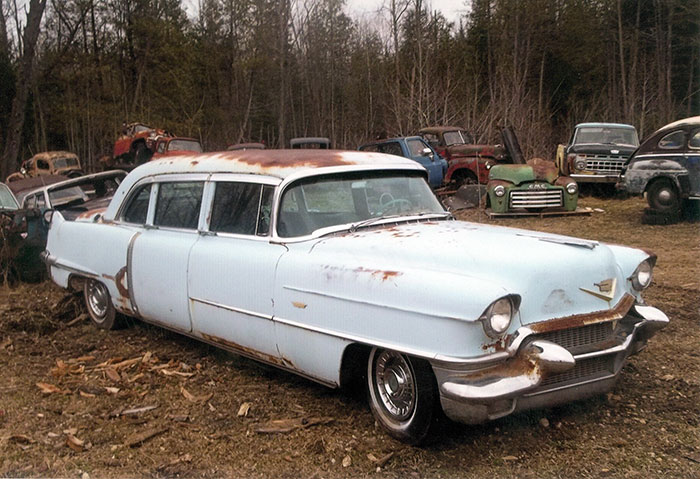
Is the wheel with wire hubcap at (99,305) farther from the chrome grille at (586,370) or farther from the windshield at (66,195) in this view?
the chrome grille at (586,370)

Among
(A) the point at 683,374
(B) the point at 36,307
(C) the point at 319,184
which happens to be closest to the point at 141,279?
(C) the point at 319,184

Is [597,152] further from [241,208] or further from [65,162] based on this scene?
[65,162]

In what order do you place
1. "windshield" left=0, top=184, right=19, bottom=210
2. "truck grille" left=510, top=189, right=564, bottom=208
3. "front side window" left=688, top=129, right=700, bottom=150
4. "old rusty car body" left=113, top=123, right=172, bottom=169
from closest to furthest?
"windshield" left=0, top=184, right=19, bottom=210 < "front side window" left=688, top=129, right=700, bottom=150 < "truck grille" left=510, top=189, right=564, bottom=208 < "old rusty car body" left=113, top=123, right=172, bottom=169

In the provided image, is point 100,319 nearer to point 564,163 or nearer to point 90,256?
point 90,256

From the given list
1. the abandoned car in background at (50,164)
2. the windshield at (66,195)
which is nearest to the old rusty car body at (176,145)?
the abandoned car in background at (50,164)

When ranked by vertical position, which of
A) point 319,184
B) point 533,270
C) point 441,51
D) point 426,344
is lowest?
point 426,344

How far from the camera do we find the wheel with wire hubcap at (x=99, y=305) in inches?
230

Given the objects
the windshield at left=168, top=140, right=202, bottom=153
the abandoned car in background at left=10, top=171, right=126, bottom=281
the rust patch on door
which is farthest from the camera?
the windshield at left=168, top=140, right=202, bottom=153

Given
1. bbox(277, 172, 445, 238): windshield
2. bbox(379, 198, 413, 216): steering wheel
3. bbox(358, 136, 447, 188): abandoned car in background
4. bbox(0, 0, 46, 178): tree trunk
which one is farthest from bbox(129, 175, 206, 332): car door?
bbox(0, 0, 46, 178): tree trunk

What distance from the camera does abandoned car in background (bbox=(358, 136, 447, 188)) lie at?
1652 centimetres

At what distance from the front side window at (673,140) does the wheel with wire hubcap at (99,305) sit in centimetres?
1004

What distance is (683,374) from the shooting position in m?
4.42

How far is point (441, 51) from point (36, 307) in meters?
26.3

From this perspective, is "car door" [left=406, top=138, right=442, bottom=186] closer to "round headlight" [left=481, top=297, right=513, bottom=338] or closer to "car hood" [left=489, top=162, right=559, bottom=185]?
"car hood" [left=489, top=162, right=559, bottom=185]
